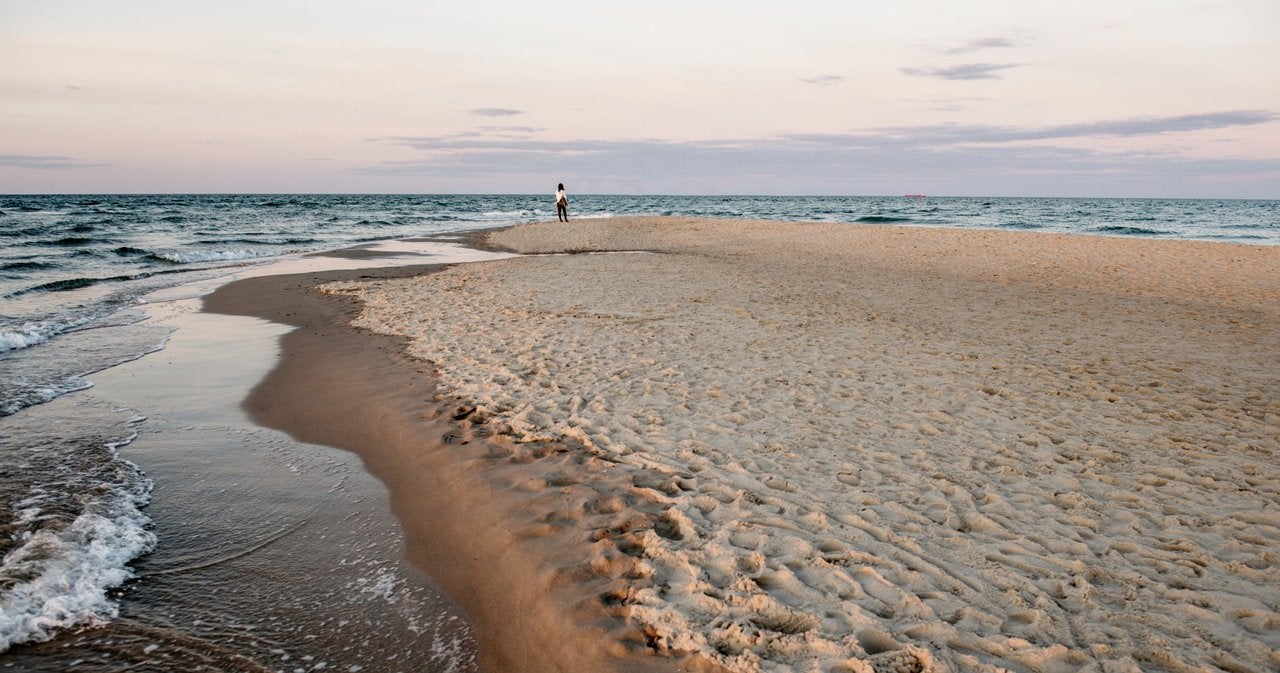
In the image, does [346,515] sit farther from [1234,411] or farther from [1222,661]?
[1234,411]

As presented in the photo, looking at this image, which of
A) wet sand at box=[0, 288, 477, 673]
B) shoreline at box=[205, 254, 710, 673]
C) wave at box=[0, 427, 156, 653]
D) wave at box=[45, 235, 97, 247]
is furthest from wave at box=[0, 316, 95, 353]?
wave at box=[45, 235, 97, 247]

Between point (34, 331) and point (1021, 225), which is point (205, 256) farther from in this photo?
point (1021, 225)

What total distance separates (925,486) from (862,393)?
227 cm

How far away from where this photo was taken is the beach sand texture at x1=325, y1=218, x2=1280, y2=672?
365 cm

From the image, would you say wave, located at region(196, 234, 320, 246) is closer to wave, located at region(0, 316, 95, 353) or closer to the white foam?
the white foam

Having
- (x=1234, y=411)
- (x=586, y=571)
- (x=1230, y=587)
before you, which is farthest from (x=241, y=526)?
(x=1234, y=411)

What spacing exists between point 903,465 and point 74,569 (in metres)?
5.80

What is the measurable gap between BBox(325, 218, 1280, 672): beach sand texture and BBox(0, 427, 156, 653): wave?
263 centimetres

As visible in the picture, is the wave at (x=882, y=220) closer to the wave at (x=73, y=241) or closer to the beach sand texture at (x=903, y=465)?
the beach sand texture at (x=903, y=465)

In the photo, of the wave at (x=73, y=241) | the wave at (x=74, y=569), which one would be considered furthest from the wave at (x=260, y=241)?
the wave at (x=74, y=569)

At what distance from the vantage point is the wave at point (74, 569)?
3846mm

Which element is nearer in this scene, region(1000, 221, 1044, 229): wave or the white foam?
the white foam

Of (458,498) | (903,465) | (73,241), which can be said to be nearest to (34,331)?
(458,498)

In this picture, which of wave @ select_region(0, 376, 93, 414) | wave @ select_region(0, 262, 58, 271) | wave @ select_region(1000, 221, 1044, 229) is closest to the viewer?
wave @ select_region(0, 376, 93, 414)
